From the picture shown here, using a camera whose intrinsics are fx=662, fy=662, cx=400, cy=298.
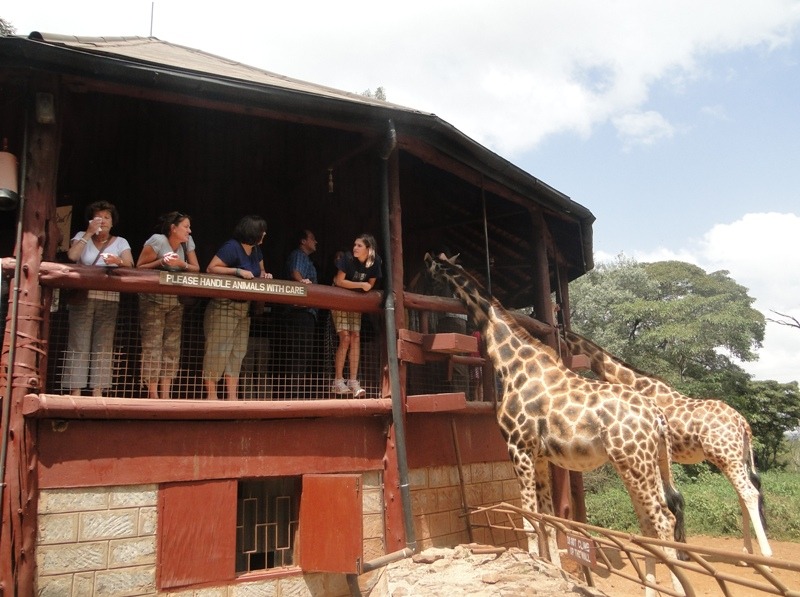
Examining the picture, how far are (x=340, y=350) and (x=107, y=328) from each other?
7.51 ft

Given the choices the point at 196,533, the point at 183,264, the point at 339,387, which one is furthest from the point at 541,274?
the point at 196,533

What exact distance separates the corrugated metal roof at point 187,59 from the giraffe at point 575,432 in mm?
3248

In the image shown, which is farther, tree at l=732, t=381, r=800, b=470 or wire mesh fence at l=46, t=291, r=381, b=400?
tree at l=732, t=381, r=800, b=470

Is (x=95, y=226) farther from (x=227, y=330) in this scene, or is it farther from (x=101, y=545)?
(x=101, y=545)

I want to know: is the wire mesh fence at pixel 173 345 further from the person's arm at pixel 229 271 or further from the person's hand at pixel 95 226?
the person's hand at pixel 95 226

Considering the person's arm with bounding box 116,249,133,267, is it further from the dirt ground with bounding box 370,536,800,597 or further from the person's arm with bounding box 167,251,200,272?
the dirt ground with bounding box 370,536,800,597

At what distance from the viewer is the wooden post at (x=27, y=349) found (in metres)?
5.09

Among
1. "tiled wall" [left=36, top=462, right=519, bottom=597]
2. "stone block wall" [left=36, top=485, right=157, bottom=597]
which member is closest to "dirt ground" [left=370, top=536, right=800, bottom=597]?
"tiled wall" [left=36, top=462, right=519, bottom=597]

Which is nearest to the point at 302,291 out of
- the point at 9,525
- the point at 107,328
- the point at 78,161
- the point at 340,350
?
the point at 340,350

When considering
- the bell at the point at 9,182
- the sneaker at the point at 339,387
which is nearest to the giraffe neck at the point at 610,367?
the sneaker at the point at 339,387

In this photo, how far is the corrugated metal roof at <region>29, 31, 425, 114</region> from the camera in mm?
6061

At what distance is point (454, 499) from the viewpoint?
761 cm

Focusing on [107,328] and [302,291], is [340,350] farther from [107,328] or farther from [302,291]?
[107,328]

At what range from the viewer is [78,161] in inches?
348
